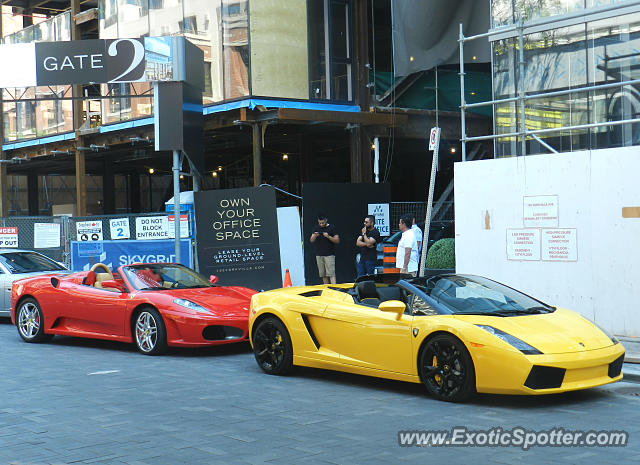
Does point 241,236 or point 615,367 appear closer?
point 615,367

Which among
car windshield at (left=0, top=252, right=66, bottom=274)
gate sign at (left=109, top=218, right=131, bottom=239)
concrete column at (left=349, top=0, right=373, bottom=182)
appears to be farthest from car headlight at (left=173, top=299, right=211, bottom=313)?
concrete column at (left=349, top=0, right=373, bottom=182)

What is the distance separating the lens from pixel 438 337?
761 cm

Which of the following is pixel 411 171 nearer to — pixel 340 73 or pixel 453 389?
pixel 340 73

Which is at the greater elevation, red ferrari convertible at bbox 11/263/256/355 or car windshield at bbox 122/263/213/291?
car windshield at bbox 122/263/213/291

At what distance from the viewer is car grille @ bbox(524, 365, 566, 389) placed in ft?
23.2

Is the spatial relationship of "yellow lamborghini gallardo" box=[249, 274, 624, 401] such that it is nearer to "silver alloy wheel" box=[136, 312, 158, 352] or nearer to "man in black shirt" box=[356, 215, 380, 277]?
"silver alloy wheel" box=[136, 312, 158, 352]

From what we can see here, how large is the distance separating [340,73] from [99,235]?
8.15 meters

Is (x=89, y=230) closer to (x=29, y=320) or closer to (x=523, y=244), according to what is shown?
(x=29, y=320)

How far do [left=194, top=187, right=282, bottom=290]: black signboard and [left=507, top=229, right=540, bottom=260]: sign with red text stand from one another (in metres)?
6.16

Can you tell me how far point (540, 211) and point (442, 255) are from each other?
3.48m

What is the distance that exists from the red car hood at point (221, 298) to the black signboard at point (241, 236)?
5573mm

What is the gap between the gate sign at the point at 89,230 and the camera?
1903cm

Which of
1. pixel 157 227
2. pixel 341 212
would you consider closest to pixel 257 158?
pixel 341 212

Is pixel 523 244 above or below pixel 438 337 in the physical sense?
above
